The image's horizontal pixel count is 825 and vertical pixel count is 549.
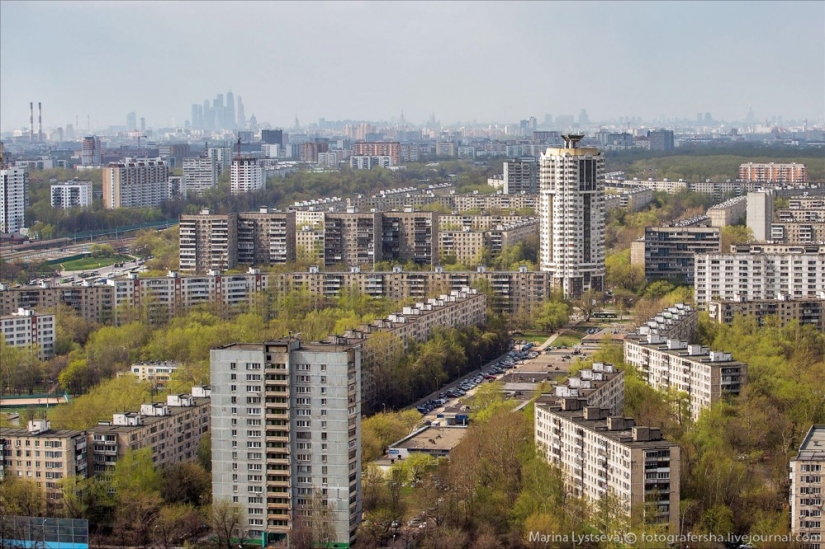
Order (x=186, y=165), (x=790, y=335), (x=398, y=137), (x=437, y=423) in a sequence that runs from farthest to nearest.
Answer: (x=398, y=137)
(x=186, y=165)
(x=790, y=335)
(x=437, y=423)

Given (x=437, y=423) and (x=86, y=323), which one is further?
(x=86, y=323)

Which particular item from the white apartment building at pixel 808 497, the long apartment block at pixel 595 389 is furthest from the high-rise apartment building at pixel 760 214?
the white apartment building at pixel 808 497

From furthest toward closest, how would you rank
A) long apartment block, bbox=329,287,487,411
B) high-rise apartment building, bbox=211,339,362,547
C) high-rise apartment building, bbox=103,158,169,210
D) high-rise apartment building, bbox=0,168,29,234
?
1. high-rise apartment building, bbox=103,158,169,210
2. high-rise apartment building, bbox=0,168,29,234
3. long apartment block, bbox=329,287,487,411
4. high-rise apartment building, bbox=211,339,362,547

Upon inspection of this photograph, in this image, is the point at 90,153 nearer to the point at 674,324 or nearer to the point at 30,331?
the point at 30,331

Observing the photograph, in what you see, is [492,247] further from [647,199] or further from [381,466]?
[381,466]

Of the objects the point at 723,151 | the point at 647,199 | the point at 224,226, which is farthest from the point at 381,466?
the point at 723,151

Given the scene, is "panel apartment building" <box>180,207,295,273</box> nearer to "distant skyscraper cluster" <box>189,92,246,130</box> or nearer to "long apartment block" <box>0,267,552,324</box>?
"long apartment block" <box>0,267,552,324</box>

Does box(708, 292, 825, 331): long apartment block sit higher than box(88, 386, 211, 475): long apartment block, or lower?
higher

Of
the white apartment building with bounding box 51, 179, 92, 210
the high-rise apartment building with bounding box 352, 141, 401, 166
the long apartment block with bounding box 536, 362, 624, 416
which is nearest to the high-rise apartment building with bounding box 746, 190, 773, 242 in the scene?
the long apartment block with bounding box 536, 362, 624, 416
